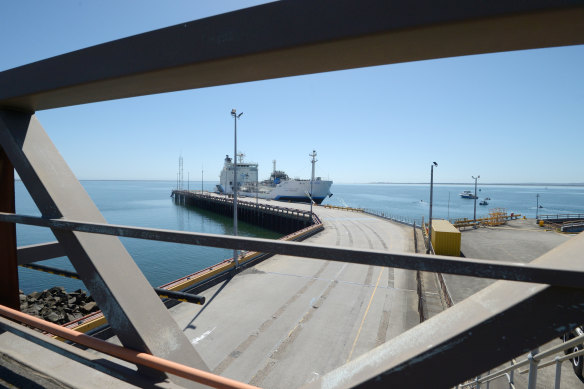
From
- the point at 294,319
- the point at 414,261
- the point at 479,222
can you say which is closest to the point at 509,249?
the point at 479,222

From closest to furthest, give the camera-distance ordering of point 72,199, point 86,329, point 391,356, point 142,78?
point 391,356
point 142,78
point 72,199
point 86,329

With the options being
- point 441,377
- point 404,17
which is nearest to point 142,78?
point 404,17

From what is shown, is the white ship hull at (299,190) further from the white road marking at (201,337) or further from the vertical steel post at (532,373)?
the vertical steel post at (532,373)

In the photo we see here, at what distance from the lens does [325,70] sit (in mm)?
1647

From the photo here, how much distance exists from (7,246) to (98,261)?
1831 millimetres

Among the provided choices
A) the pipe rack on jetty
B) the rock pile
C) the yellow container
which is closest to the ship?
the pipe rack on jetty

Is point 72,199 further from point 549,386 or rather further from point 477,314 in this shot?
point 549,386

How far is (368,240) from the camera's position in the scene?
23766 mm

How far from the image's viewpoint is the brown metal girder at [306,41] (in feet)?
3.51

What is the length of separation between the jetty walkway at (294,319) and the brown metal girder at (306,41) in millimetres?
7599

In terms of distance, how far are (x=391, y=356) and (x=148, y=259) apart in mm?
27290

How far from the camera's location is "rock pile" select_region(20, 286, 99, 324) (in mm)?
11363

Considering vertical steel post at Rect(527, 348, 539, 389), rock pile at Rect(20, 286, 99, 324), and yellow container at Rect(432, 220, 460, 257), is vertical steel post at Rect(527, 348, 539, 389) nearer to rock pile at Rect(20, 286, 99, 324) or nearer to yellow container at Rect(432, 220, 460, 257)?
rock pile at Rect(20, 286, 99, 324)

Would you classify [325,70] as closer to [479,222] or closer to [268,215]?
[479,222]
